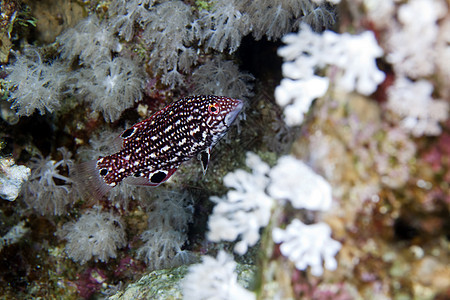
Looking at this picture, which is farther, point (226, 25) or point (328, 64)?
point (226, 25)

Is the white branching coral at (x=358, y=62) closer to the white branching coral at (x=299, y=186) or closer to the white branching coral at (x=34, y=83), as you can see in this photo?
the white branching coral at (x=299, y=186)

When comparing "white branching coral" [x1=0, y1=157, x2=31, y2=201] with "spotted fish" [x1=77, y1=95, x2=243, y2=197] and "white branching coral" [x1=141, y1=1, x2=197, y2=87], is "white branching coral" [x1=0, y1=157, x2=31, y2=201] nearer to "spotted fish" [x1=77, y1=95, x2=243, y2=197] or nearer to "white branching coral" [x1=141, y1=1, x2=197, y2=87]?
"spotted fish" [x1=77, y1=95, x2=243, y2=197]

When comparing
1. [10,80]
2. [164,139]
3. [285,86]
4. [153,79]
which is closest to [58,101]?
[10,80]

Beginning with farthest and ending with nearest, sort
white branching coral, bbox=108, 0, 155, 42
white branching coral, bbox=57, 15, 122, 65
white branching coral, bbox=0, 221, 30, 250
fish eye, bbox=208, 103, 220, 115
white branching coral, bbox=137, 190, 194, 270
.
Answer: white branching coral, bbox=0, 221, 30, 250
white branching coral, bbox=137, 190, 194, 270
white branching coral, bbox=57, 15, 122, 65
white branching coral, bbox=108, 0, 155, 42
fish eye, bbox=208, 103, 220, 115

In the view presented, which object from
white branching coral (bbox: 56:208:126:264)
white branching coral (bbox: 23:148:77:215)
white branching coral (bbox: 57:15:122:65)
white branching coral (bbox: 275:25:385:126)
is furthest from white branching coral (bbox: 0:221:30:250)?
white branching coral (bbox: 275:25:385:126)

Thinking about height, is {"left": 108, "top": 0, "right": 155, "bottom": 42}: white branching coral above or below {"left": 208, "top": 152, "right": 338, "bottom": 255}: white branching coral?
above

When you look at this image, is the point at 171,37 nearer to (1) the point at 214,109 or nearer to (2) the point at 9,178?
(1) the point at 214,109

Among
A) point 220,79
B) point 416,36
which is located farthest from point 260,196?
point 220,79

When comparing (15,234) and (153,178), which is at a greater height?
(153,178)

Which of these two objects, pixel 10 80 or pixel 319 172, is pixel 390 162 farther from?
pixel 10 80
